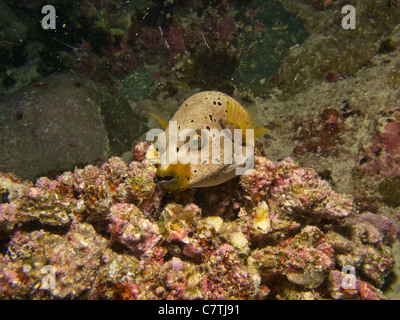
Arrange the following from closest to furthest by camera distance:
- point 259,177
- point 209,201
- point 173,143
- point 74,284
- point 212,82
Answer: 1. point 74,284
2. point 173,143
3. point 259,177
4. point 209,201
5. point 212,82

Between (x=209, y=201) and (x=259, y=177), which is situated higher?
(x=259, y=177)

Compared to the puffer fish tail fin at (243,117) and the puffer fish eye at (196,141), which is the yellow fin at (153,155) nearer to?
the puffer fish eye at (196,141)

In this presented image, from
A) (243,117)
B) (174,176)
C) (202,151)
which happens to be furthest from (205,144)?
(243,117)

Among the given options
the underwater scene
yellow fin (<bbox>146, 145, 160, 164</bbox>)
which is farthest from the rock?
yellow fin (<bbox>146, 145, 160, 164</bbox>)

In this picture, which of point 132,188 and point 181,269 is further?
point 132,188

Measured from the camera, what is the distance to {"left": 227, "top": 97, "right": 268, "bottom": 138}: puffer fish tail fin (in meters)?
3.33

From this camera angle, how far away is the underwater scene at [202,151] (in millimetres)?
2689

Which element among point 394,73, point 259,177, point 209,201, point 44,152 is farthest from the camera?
point 44,152

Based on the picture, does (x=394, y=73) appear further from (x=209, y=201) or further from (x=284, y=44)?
(x=209, y=201)

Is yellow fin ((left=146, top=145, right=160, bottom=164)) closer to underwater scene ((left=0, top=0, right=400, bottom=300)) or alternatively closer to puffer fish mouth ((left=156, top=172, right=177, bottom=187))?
underwater scene ((left=0, top=0, right=400, bottom=300))

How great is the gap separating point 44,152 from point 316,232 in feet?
20.0

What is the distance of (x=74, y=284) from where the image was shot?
7.74ft

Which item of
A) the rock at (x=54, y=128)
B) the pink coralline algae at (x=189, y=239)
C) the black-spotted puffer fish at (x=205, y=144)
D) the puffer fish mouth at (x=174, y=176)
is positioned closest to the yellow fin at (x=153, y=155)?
the black-spotted puffer fish at (x=205, y=144)

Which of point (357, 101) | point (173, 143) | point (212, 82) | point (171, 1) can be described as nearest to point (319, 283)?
point (173, 143)
